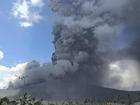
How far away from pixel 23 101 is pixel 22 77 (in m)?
12.9

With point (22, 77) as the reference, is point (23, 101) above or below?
below

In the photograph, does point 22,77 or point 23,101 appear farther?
point 22,77

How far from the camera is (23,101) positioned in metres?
116

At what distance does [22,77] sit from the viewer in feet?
417
